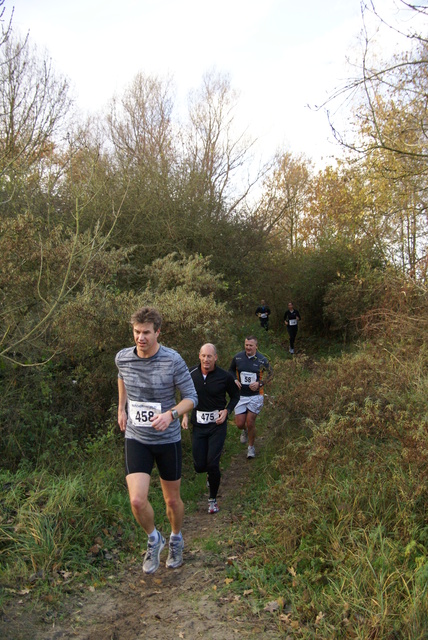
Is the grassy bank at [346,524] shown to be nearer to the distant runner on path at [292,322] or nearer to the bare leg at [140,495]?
the bare leg at [140,495]

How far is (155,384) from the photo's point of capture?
14.4 feet

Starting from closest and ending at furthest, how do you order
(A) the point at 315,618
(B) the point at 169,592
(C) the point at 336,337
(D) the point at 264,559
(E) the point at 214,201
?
(A) the point at 315,618 < (B) the point at 169,592 < (D) the point at 264,559 < (E) the point at 214,201 < (C) the point at 336,337

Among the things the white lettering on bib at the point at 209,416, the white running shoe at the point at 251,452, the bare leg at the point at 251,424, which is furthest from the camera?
the white running shoe at the point at 251,452

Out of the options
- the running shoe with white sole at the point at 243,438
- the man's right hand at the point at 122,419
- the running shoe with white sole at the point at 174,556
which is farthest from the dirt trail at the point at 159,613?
the running shoe with white sole at the point at 243,438

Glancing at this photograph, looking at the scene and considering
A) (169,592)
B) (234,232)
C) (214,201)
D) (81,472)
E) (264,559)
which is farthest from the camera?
(234,232)

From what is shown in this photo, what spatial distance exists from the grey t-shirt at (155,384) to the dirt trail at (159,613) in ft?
4.07

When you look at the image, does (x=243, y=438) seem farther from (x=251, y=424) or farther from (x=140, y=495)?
(x=140, y=495)

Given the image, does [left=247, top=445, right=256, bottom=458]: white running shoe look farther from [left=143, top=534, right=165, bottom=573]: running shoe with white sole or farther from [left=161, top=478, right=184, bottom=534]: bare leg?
[left=143, top=534, right=165, bottom=573]: running shoe with white sole

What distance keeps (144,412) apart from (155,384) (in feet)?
0.83

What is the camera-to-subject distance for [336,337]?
19.5 m

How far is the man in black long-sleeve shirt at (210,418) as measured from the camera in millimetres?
6199

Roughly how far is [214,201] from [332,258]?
20.0 ft

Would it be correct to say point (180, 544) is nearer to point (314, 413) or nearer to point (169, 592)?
point (169, 592)

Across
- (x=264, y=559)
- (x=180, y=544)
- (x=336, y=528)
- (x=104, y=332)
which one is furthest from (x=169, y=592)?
(x=104, y=332)
